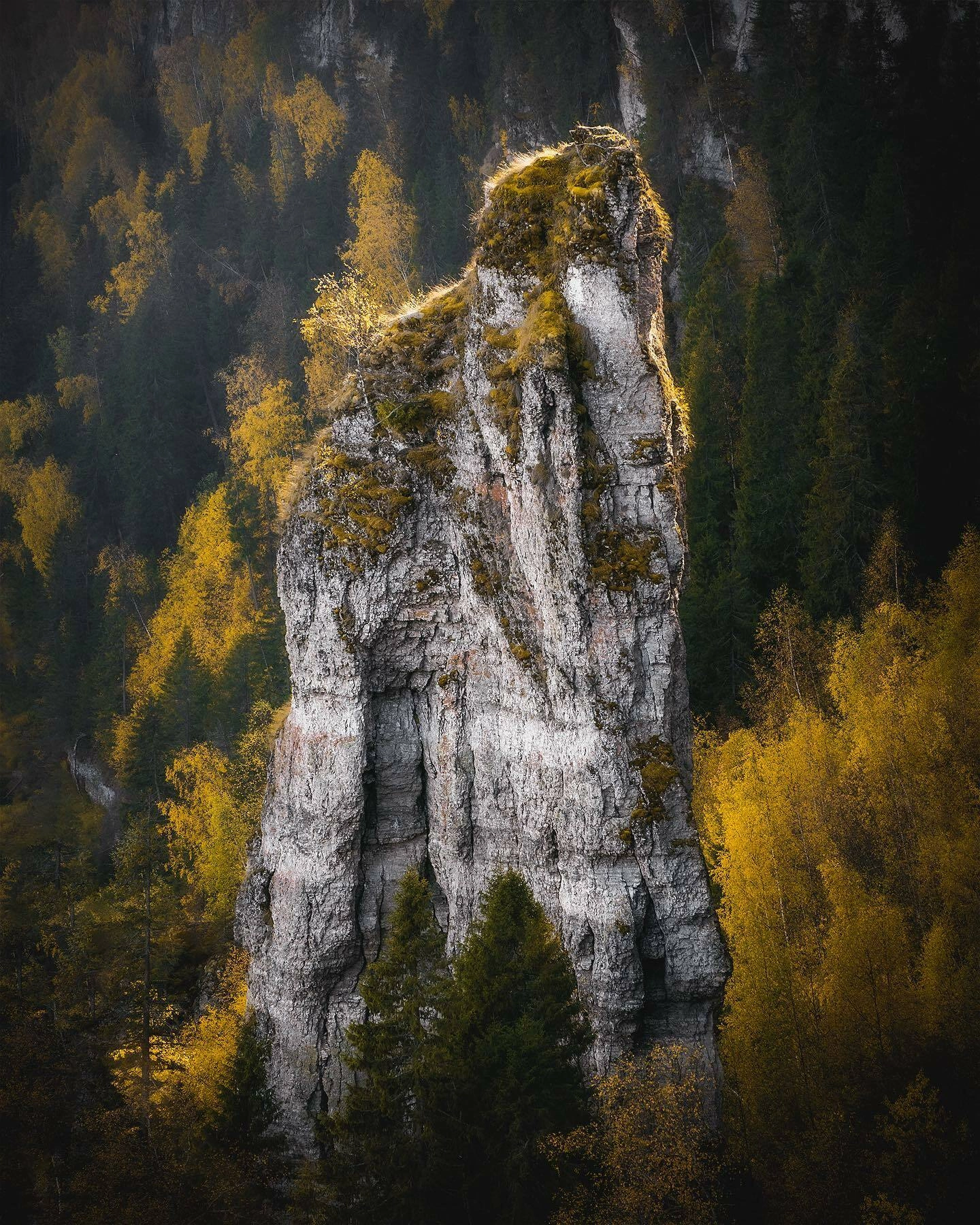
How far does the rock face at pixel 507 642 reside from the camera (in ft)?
71.1

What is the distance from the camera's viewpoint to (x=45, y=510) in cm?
7750

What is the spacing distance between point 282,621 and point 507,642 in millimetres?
35190

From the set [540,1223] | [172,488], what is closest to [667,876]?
[540,1223]

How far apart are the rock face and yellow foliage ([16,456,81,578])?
188ft

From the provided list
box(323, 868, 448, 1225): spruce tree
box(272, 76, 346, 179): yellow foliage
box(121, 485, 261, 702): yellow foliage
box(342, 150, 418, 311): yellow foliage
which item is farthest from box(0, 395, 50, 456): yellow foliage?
box(323, 868, 448, 1225): spruce tree

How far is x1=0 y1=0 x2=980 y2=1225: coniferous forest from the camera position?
20172mm

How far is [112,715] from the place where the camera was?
65.8m

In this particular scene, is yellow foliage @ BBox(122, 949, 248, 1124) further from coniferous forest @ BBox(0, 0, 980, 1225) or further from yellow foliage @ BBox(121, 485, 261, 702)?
yellow foliage @ BBox(121, 485, 261, 702)

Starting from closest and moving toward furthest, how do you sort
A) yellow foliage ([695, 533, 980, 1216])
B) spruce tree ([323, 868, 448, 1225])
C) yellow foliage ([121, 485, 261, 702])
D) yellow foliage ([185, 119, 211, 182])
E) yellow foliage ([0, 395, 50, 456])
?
1. spruce tree ([323, 868, 448, 1225])
2. yellow foliage ([695, 533, 980, 1216])
3. yellow foliage ([121, 485, 261, 702])
4. yellow foliage ([0, 395, 50, 456])
5. yellow foliage ([185, 119, 211, 182])

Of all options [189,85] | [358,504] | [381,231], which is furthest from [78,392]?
[358,504]

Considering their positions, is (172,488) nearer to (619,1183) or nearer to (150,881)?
(150,881)

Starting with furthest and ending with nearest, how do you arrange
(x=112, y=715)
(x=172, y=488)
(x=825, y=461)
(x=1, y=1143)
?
(x=172, y=488), (x=112, y=715), (x=825, y=461), (x=1, y=1143)

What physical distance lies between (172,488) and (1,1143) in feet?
173

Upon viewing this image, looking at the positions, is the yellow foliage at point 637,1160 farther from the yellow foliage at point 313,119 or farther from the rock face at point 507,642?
the yellow foliage at point 313,119
